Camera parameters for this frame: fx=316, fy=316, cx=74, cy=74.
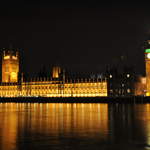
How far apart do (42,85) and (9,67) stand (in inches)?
826

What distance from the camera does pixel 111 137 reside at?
37.1 feet

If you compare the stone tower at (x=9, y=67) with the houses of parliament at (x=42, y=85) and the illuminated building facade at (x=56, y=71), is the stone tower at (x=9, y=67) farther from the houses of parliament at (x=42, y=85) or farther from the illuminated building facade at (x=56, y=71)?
the illuminated building facade at (x=56, y=71)

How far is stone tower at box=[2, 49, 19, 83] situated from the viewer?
4978 inches

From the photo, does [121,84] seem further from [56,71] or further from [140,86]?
[56,71]

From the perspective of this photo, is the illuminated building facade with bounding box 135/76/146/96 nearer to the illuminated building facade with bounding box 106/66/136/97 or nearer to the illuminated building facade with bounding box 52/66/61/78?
the illuminated building facade with bounding box 106/66/136/97

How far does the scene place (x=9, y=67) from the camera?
126125 mm

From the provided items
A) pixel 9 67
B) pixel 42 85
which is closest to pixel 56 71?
pixel 42 85

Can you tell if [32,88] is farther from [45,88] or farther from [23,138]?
[23,138]

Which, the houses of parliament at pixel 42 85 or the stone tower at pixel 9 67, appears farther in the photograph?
the stone tower at pixel 9 67

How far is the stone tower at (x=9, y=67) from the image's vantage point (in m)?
126

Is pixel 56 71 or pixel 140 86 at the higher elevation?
pixel 56 71

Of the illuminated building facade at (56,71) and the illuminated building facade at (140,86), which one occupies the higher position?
the illuminated building facade at (56,71)

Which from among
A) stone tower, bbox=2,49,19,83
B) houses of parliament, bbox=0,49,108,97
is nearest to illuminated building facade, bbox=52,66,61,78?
houses of parliament, bbox=0,49,108,97

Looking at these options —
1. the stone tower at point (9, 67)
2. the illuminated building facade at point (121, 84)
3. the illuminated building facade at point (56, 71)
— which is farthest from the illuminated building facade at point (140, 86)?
the stone tower at point (9, 67)
